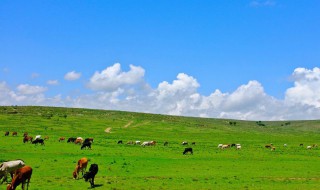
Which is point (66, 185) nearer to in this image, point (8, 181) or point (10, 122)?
point (8, 181)

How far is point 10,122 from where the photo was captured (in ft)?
374

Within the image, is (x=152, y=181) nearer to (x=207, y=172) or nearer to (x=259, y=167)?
(x=207, y=172)

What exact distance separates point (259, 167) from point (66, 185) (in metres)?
23.0

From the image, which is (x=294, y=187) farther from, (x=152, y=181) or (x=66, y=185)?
(x=66, y=185)

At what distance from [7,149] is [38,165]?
17.0 metres

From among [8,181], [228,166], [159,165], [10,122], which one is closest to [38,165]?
[8,181]

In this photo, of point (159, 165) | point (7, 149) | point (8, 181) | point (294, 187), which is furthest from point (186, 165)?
point (7, 149)

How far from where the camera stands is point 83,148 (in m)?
59.5

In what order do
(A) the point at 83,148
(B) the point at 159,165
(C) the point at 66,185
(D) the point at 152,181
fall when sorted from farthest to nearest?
(A) the point at 83,148, (B) the point at 159,165, (D) the point at 152,181, (C) the point at 66,185

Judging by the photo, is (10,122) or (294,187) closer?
(294,187)

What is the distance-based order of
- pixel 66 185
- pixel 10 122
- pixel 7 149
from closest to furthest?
pixel 66 185
pixel 7 149
pixel 10 122

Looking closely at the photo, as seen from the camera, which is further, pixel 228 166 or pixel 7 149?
pixel 7 149

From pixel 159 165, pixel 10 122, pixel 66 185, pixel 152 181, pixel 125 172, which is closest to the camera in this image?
pixel 66 185

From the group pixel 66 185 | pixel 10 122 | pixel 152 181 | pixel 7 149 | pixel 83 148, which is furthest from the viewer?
pixel 10 122
